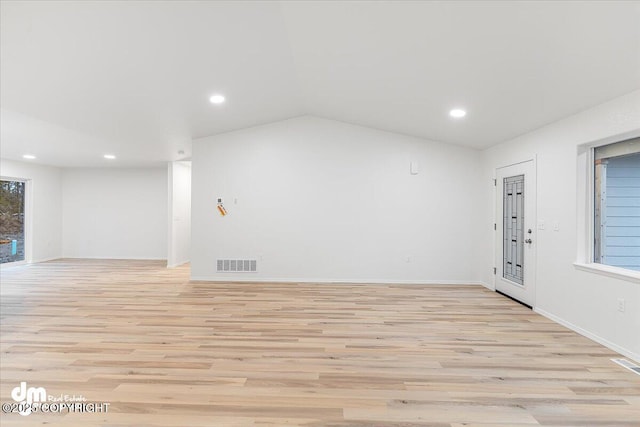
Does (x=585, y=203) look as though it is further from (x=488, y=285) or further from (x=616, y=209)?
(x=488, y=285)

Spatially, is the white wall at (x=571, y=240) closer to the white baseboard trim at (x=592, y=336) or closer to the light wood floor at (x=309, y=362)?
the white baseboard trim at (x=592, y=336)

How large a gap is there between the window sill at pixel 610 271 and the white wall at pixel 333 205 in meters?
2.61

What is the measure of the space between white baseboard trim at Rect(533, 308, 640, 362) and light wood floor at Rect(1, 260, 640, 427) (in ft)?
0.30

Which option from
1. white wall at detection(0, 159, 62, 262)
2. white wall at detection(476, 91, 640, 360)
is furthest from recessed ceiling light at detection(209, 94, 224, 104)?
white wall at detection(0, 159, 62, 262)

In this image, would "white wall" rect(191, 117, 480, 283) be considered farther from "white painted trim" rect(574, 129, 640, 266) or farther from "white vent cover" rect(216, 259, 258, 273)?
"white painted trim" rect(574, 129, 640, 266)

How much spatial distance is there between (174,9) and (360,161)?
13.4ft

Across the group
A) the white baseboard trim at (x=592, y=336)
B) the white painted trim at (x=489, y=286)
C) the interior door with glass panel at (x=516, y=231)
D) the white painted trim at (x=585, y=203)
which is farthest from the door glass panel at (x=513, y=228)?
the white painted trim at (x=585, y=203)

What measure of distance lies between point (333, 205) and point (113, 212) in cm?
667

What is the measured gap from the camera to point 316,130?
6.52 m

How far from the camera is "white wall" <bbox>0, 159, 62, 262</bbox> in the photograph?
27.9ft

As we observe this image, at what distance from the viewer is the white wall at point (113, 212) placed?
9.62 m

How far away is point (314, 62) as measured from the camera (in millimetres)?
4137

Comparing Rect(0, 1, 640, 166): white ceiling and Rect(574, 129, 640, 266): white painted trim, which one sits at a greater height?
Rect(0, 1, 640, 166): white ceiling

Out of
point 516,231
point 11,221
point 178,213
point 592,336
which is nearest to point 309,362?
point 592,336
